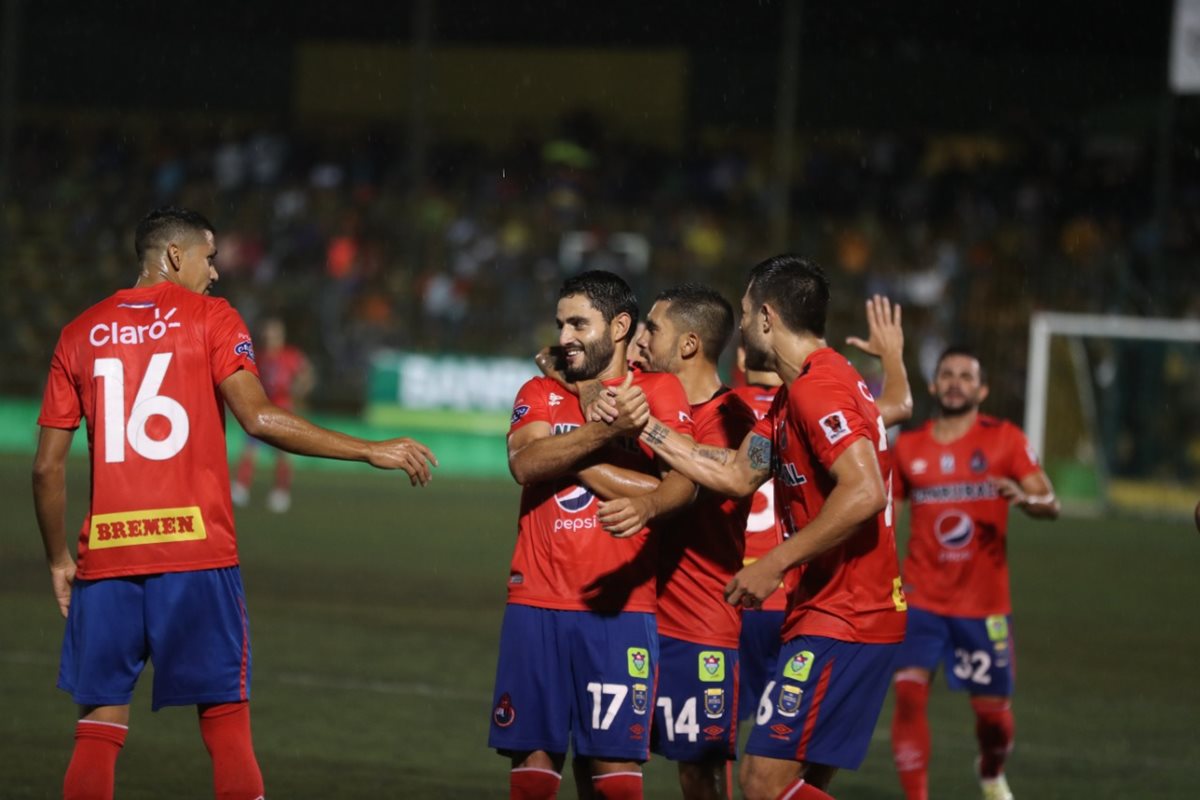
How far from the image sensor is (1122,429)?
25141 mm

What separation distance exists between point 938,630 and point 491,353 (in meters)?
20.6

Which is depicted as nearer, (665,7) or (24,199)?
(24,199)

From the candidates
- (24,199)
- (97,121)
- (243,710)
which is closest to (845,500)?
(243,710)

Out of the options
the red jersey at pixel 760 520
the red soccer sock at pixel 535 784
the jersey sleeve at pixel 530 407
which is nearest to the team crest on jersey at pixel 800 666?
the red soccer sock at pixel 535 784

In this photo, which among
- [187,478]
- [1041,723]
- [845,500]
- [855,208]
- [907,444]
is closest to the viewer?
[845,500]

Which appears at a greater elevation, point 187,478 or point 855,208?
point 855,208

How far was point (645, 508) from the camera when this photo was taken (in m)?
5.68

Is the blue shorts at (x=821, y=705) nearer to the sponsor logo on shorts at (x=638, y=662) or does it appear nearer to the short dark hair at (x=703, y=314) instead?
the sponsor logo on shorts at (x=638, y=662)

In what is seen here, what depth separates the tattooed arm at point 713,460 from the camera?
5.78 metres

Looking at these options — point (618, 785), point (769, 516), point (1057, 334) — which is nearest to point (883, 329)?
point (769, 516)

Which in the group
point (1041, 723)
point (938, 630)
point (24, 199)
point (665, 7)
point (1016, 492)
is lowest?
point (1041, 723)

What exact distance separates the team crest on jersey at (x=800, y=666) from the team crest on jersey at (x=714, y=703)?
66cm

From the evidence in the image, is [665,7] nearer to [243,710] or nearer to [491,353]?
[491,353]

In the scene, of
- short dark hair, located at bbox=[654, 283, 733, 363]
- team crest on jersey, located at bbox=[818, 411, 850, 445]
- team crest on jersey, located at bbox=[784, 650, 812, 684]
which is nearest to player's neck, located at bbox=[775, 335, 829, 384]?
team crest on jersey, located at bbox=[818, 411, 850, 445]
